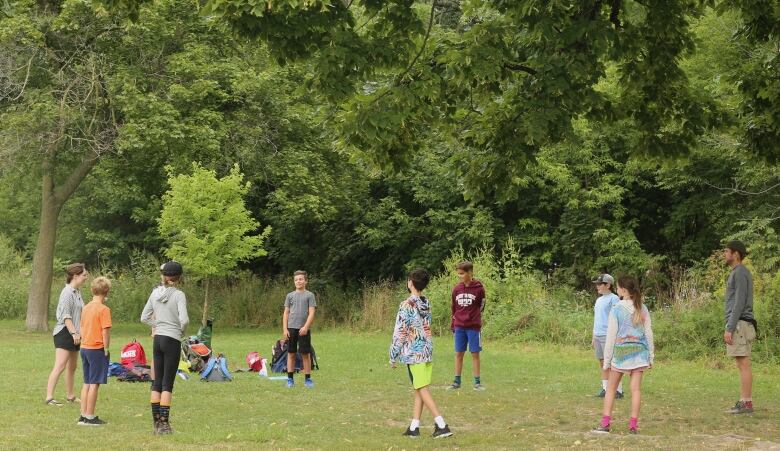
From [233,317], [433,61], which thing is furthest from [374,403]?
[233,317]

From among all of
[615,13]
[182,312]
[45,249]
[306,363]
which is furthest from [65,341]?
[45,249]

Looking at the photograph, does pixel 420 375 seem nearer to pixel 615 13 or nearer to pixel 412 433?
pixel 412 433

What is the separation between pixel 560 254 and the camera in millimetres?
33562

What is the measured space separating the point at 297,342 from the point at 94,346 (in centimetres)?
423

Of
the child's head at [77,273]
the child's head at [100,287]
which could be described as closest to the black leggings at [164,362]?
the child's head at [100,287]

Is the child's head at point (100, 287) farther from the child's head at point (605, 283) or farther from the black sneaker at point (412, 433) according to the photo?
the child's head at point (605, 283)

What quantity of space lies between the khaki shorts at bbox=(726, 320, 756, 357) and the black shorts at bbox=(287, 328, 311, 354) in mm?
6230

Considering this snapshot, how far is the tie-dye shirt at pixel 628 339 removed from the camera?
10.4 metres

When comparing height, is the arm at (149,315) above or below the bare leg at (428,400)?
above

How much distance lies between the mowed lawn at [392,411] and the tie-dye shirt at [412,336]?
2.80 feet

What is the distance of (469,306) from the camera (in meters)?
14.8

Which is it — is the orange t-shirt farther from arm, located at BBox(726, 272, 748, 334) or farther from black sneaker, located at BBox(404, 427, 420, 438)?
arm, located at BBox(726, 272, 748, 334)

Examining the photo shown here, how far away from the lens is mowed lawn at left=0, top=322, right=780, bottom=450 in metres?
9.96

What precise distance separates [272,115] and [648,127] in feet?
58.3
